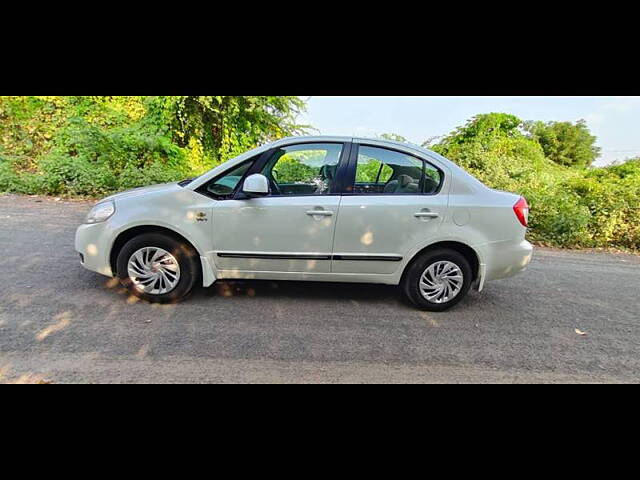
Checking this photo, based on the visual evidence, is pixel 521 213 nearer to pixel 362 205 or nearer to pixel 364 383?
pixel 362 205

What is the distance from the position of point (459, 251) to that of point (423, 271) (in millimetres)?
434

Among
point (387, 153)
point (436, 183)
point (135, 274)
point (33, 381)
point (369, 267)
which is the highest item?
point (387, 153)

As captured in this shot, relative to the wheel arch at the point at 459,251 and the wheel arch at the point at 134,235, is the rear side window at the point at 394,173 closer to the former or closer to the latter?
the wheel arch at the point at 459,251

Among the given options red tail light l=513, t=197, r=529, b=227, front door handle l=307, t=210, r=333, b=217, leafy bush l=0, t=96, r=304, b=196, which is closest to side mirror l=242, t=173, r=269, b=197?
front door handle l=307, t=210, r=333, b=217

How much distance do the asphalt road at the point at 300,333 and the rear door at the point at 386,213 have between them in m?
0.55

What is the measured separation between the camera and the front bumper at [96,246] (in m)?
3.42

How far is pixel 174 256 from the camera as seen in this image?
3.41 metres

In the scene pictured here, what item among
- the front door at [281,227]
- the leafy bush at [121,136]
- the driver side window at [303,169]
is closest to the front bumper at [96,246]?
the front door at [281,227]

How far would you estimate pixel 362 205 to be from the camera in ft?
11.2

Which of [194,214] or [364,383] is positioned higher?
[194,214]

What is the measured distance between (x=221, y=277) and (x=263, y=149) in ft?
4.45

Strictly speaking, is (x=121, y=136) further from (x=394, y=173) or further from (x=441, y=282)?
(x=441, y=282)
